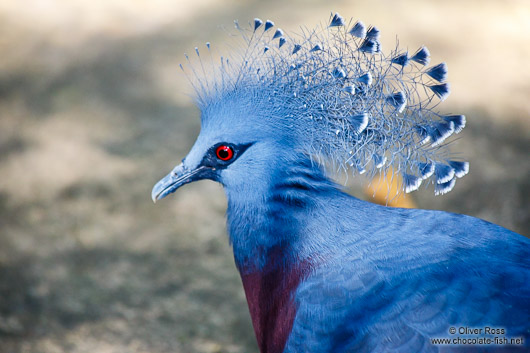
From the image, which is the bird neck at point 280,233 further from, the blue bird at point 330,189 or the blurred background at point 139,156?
the blurred background at point 139,156

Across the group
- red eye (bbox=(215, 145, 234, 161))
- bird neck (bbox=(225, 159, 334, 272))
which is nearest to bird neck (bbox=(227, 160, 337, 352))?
bird neck (bbox=(225, 159, 334, 272))

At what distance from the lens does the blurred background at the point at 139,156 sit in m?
3.04

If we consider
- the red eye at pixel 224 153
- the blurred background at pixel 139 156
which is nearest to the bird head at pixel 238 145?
the red eye at pixel 224 153

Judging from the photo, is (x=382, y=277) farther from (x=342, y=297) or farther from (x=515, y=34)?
(x=515, y=34)

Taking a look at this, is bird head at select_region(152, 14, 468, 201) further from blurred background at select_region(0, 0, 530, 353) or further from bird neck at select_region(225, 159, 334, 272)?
blurred background at select_region(0, 0, 530, 353)

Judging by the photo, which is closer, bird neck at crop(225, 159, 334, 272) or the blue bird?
the blue bird

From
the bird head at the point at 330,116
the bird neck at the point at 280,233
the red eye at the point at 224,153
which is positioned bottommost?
the bird neck at the point at 280,233

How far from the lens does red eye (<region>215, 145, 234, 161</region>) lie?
195 cm

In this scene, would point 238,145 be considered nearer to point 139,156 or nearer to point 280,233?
point 280,233

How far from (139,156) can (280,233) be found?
8.13 feet

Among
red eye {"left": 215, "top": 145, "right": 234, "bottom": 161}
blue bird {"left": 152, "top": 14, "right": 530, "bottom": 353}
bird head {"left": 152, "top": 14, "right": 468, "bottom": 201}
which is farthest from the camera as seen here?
red eye {"left": 215, "top": 145, "right": 234, "bottom": 161}

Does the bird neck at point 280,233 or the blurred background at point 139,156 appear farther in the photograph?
the blurred background at point 139,156

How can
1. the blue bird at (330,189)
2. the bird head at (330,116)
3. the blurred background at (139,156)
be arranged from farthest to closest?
1. the blurred background at (139,156)
2. the bird head at (330,116)
3. the blue bird at (330,189)

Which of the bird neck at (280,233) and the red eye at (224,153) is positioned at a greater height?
the red eye at (224,153)
